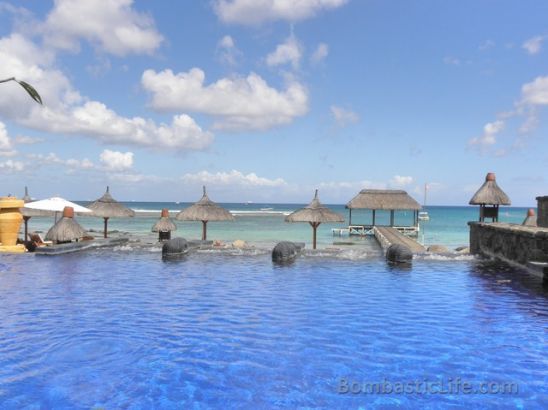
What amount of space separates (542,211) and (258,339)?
51.2ft

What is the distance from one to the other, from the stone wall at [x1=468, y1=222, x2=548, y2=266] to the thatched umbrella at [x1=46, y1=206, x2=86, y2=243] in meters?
17.3

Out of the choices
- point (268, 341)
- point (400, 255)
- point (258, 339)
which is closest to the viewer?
point (268, 341)

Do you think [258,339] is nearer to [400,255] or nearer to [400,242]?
[400,255]

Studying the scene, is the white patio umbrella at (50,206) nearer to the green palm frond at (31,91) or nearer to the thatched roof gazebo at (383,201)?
the green palm frond at (31,91)

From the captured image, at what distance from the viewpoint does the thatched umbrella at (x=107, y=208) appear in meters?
A: 24.5

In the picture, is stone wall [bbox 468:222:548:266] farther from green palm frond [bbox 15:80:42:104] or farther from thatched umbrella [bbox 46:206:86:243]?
thatched umbrella [bbox 46:206:86:243]

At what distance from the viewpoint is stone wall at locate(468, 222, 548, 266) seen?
1470 centimetres

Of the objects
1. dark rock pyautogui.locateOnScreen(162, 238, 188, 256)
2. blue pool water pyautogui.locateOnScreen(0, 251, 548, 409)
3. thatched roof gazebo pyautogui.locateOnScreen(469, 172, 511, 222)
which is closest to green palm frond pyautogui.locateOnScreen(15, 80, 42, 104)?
blue pool water pyautogui.locateOnScreen(0, 251, 548, 409)

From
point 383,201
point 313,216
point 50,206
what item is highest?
point 383,201

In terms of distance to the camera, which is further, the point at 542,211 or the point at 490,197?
the point at 490,197

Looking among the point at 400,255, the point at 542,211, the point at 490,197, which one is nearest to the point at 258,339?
the point at 400,255

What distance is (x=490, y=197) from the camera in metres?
21.4

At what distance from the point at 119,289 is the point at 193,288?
1.94 meters

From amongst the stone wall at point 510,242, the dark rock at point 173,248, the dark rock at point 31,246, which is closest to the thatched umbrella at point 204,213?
the dark rock at point 173,248
